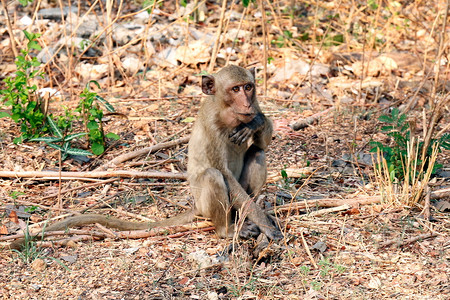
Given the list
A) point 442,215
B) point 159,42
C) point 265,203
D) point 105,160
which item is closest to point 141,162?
point 105,160

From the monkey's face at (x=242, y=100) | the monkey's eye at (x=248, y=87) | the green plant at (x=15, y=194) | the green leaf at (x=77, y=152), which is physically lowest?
the green plant at (x=15, y=194)

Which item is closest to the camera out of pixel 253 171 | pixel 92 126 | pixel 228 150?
pixel 228 150

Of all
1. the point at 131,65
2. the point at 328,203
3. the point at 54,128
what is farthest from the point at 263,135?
the point at 131,65

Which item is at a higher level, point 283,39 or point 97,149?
point 283,39

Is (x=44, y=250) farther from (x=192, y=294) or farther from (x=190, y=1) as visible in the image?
(x=190, y=1)

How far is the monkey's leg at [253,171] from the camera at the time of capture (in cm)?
610

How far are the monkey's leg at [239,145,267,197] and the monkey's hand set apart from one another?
407 millimetres

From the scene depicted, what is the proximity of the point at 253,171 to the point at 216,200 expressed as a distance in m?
0.67

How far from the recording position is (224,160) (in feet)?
19.0

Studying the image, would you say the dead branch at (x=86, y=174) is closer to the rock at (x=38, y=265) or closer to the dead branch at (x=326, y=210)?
the dead branch at (x=326, y=210)

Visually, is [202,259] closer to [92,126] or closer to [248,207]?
[248,207]

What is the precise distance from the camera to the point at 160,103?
372 inches

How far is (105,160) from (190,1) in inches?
256

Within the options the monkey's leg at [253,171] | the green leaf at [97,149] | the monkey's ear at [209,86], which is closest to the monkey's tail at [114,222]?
the monkey's leg at [253,171]
